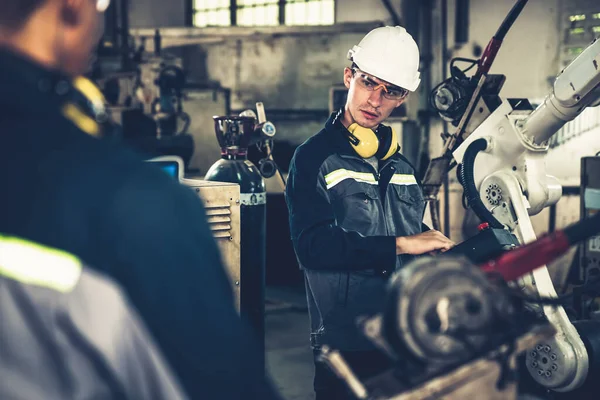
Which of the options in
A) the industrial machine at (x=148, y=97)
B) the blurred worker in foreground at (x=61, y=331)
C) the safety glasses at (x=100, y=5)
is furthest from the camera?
the industrial machine at (x=148, y=97)

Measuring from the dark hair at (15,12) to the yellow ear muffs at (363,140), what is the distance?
139 centimetres

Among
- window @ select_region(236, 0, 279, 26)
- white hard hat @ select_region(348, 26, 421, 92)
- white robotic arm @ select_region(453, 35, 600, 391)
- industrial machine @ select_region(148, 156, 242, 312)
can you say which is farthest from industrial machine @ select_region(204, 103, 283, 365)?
window @ select_region(236, 0, 279, 26)

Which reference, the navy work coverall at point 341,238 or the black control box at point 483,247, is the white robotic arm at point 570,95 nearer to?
the navy work coverall at point 341,238

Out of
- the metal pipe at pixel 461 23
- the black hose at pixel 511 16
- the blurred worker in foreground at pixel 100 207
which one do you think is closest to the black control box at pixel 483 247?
the blurred worker in foreground at pixel 100 207

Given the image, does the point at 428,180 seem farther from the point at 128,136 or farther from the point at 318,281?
the point at 128,136

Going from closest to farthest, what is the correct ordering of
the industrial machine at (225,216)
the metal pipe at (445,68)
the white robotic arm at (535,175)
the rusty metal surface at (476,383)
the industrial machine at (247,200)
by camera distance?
the rusty metal surface at (476,383) → the industrial machine at (225,216) → the white robotic arm at (535,175) → the industrial machine at (247,200) → the metal pipe at (445,68)

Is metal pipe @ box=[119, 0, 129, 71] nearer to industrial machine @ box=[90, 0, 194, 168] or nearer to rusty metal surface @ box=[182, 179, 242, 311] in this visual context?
industrial machine @ box=[90, 0, 194, 168]

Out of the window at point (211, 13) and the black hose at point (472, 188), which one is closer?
the black hose at point (472, 188)

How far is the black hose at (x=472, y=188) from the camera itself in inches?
113

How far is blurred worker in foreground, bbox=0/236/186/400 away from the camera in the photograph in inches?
27.9

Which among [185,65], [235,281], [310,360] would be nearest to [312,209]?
[235,281]

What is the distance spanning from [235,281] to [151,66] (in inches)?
171

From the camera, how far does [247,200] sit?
11.2 feet

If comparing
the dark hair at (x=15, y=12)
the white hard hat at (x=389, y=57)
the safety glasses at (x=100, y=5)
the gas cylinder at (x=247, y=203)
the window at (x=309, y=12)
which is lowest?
the gas cylinder at (x=247, y=203)
